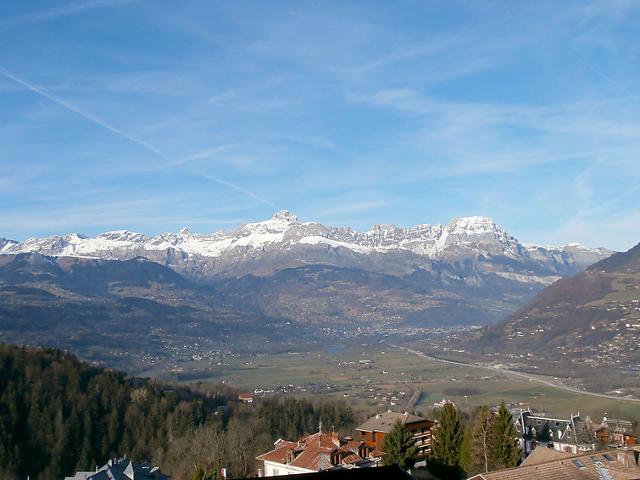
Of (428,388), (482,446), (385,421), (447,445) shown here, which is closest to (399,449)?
(447,445)

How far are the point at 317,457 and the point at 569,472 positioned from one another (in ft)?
70.9

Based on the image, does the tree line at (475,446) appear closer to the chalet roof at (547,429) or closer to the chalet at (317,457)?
the chalet at (317,457)

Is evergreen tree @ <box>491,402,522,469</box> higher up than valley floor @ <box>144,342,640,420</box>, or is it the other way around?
evergreen tree @ <box>491,402,522,469</box>

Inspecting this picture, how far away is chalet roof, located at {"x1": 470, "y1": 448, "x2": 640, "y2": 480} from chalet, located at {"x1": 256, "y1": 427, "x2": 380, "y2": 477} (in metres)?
18.0

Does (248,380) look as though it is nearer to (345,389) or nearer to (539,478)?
(345,389)

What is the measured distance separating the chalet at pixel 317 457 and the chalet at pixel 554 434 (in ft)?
41.3

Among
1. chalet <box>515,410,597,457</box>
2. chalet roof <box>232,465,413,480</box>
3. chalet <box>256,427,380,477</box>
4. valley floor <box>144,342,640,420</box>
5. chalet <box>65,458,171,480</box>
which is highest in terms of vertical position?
chalet roof <box>232,465,413,480</box>

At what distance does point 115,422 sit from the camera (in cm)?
8131

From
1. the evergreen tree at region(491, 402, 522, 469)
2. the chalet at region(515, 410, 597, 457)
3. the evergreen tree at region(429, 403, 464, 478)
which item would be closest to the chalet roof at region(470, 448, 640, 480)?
the evergreen tree at region(491, 402, 522, 469)

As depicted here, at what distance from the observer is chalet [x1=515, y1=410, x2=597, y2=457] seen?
51.8 metres

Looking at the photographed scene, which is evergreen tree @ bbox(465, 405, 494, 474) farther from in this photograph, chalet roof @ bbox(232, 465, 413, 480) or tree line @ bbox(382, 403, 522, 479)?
chalet roof @ bbox(232, 465, 413, 480)

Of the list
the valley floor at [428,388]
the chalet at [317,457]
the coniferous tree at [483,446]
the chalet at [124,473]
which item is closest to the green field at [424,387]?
the valley floor at [428,388]

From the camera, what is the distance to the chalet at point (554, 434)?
51.8m

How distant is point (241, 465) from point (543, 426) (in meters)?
→ 27.1
